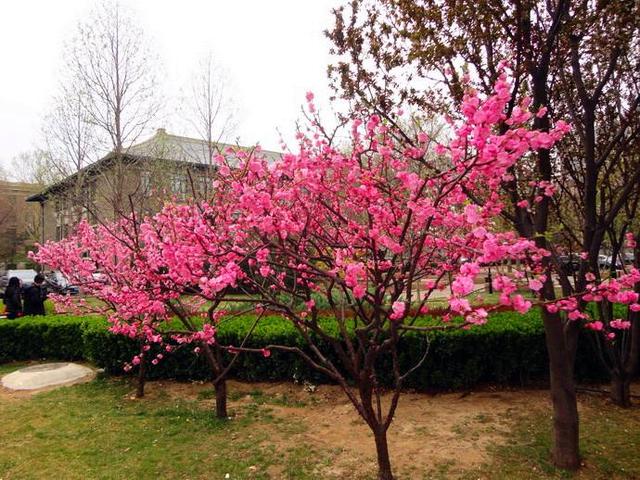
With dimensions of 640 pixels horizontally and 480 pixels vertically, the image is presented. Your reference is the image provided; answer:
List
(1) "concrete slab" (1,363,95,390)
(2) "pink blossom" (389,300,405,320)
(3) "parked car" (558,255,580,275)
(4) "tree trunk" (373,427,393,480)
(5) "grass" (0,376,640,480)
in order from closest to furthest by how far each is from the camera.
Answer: (2) "pink blossom" (389,300,405,320) → (4) "tree trunk" (373,427,393,480) → (5) "grass" (0,376,640,480) → (3) "parked car" (558,255,580,275) → (1) "concrete slab" (1,363,95,390)

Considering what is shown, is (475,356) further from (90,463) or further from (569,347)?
(90,463)

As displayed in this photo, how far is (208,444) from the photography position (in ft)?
14.4

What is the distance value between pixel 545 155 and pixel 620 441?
2706mm

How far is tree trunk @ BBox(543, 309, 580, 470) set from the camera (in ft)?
11.7

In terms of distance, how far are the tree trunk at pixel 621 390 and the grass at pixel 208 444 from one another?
117 millimetres

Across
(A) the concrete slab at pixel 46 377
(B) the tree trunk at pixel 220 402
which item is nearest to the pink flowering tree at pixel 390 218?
(B) the tree trunk at pixel 220 402

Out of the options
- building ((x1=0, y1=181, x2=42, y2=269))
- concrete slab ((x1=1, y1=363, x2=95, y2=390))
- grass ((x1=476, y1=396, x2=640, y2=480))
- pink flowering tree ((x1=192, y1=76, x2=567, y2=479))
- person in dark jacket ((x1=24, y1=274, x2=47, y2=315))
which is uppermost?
building ((x1=0, y1=181, x2=42, y2=269))

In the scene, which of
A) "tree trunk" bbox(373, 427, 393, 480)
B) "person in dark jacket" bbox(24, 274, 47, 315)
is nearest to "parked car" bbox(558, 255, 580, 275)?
"tree trunk" bbox(373, 427, 393, 480)

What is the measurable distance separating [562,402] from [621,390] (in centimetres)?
184

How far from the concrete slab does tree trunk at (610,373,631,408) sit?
24.1ft

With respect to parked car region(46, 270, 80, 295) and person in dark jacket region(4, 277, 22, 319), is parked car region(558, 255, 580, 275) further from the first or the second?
person in dark jacket region(4, 277, 22, 319)

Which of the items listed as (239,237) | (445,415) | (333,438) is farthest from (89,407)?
(445,415)

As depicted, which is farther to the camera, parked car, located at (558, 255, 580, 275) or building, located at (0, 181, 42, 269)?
building, located at (0, 181, 42, 269)

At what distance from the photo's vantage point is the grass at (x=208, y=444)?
370 centimetres
